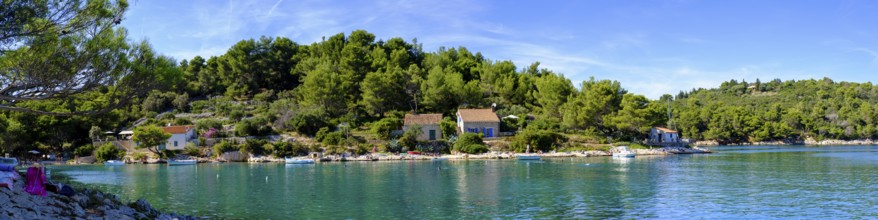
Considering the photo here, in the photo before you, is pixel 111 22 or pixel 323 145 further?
pixel 323 145

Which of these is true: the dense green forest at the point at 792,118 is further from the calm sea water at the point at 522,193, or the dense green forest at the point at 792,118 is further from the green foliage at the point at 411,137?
the calm sea water at the point at 522,193

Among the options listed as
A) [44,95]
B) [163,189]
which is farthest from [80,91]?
[163,189]

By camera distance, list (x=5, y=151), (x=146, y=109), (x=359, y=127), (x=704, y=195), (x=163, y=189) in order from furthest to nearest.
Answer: (x=146, y=109) → (x=359, y=127) → (x=5, y=151) → (x=163, y=189) → (x=704, y=195)

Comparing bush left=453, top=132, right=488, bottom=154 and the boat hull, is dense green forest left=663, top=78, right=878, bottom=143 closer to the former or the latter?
bush left=453, top=132, right=488, bottom=154

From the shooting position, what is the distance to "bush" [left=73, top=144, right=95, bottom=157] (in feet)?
184

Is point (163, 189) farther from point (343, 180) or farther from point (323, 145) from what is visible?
point (323, 145)

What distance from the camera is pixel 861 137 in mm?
106250

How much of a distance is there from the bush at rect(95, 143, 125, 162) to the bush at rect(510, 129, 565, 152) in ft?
123

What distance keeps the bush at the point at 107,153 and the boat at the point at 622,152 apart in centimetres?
4638

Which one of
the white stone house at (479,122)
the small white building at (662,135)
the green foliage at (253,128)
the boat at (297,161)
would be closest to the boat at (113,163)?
the green foliage at (253,128)

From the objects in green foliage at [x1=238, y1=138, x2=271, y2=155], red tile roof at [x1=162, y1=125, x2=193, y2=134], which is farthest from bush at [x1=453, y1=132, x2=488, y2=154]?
red tile roof at [x1=162, y1=125, x2=193, y2=134]

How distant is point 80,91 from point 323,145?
40.1 metres

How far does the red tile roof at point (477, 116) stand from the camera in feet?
198

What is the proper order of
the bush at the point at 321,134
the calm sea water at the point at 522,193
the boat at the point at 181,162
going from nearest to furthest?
1. the calm sea water at the point at 522,193
2. the boat at the point at 181,162
3. the bush at the point at 321,134
